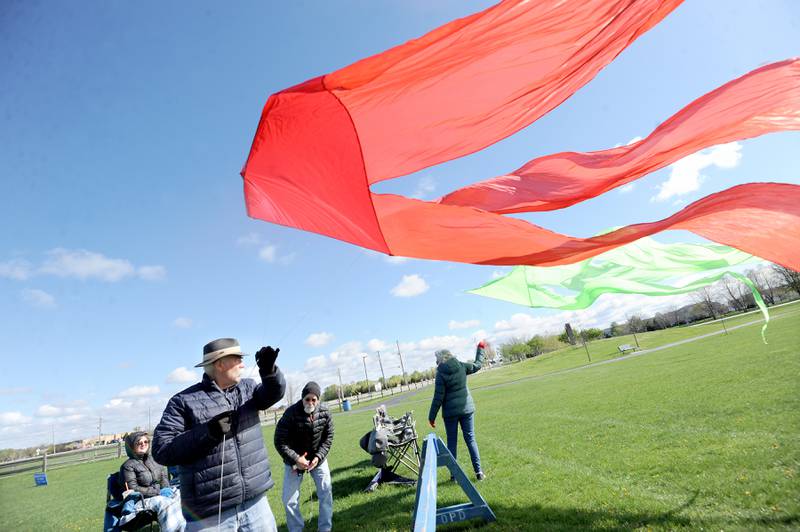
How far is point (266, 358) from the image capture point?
258cm

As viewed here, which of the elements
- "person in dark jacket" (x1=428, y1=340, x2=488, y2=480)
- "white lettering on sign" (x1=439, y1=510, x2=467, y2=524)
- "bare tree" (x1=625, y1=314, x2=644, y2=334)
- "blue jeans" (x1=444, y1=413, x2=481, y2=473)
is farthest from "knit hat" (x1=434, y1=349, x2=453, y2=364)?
"bare tree" (x1=625, y1=314, x2=644, y2=334)

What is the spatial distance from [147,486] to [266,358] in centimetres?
421

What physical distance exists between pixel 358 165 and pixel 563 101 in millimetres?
1667

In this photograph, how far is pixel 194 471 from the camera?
2531 mm

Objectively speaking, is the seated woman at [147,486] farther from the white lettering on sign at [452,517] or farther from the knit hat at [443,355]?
the knit hat at [443,355]

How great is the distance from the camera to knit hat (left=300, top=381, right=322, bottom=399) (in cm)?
475

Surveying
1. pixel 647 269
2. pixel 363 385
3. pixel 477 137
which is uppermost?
pixel 477 137

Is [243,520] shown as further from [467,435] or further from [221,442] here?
[467,435]

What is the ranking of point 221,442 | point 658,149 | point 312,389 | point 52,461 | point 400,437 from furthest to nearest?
point 52,461, point 400,437, point 312,389, point 658,149, point 221,442

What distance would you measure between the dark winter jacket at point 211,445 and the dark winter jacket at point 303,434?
1.74m

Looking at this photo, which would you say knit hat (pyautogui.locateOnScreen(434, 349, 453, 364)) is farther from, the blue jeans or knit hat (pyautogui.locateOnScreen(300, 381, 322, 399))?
knit hat (pyautogui.locateOnScreen(300, 381, 322, 399))

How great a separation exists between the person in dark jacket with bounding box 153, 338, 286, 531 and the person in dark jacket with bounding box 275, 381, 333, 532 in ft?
5.13

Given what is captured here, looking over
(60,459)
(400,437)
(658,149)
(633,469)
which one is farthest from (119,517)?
(60,459)

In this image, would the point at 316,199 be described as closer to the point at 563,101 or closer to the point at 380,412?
the point at 563,101
